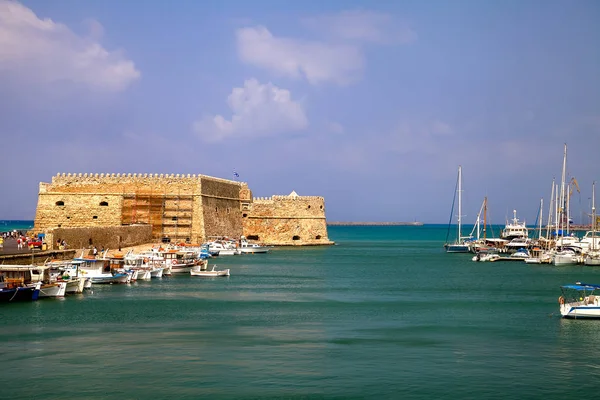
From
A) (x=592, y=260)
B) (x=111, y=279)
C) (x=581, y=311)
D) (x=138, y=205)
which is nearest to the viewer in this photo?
(x=581, y=311)

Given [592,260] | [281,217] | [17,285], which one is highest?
[281,217]

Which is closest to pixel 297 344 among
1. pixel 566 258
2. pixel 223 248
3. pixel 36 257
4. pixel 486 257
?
pixel 36 257

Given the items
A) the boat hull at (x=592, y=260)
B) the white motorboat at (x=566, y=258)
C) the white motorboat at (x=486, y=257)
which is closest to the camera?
the boat hull at (x=592, y=260)

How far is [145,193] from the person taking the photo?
48.2 metres

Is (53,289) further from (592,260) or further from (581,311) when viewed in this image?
(592,260)

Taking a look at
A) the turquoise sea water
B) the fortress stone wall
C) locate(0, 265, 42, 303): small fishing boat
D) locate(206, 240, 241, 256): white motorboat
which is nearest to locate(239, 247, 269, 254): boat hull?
locate(206, 240, 241, 256): white motorboat

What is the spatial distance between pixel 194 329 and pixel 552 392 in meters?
9.12

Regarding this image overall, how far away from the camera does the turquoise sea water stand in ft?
45.5

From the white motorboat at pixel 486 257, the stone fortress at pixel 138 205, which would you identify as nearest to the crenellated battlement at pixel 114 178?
the stone fortress at pixel 138 205

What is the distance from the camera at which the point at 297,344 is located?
17.5 m

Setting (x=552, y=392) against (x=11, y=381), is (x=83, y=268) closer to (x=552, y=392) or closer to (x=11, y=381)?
(x=11, y=381)

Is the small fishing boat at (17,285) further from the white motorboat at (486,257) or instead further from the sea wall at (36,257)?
the white motorboat at (486,257)

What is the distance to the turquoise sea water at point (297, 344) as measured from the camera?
13.9 m

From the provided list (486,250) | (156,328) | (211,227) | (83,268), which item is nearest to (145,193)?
(211,227)
